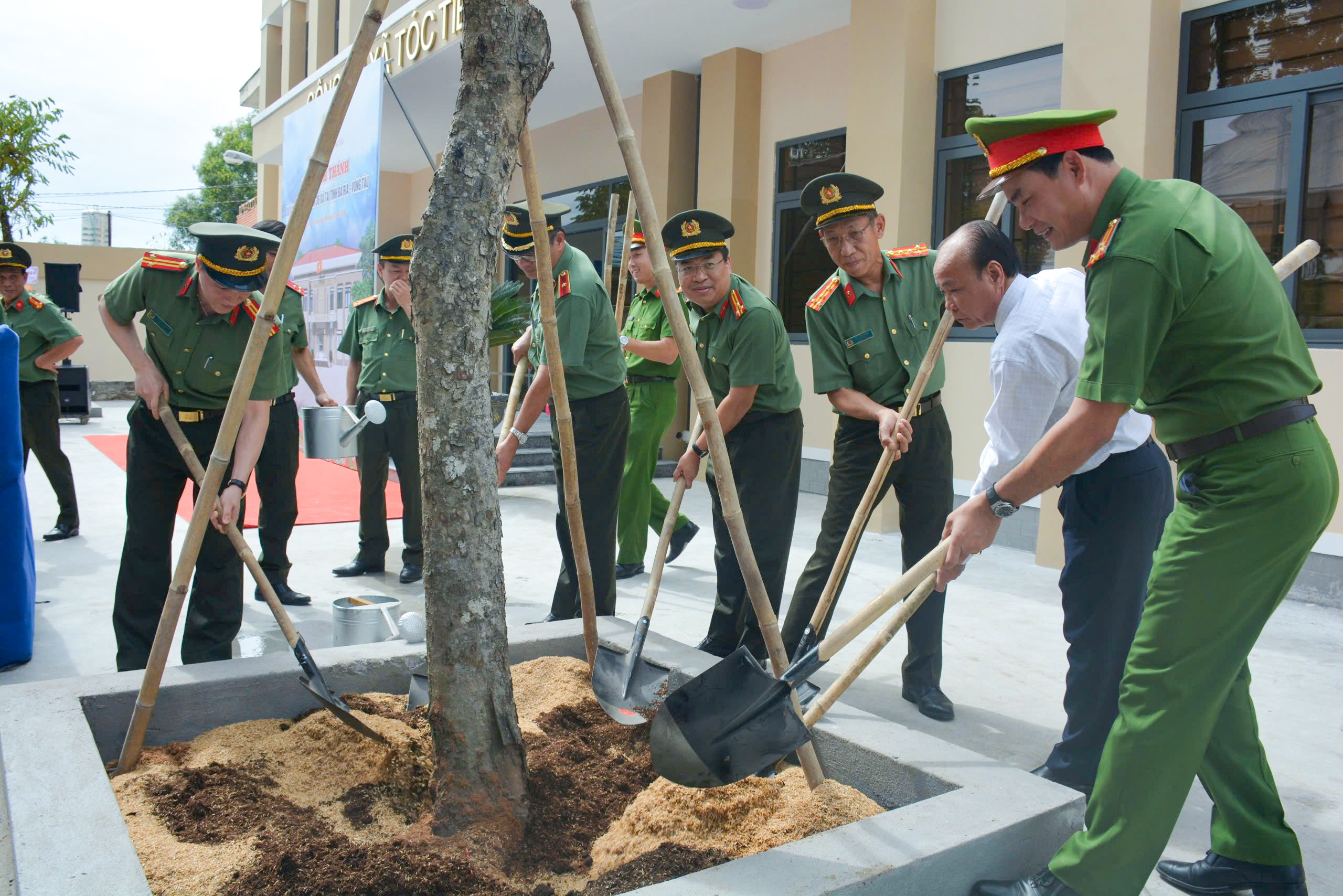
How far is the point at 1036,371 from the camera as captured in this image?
8.49ft

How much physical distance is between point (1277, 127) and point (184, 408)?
5678 millimetres

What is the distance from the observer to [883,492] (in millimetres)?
3521

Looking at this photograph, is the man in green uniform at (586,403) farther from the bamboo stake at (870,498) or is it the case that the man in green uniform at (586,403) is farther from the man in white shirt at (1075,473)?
the man in white shirt at (1075,473)

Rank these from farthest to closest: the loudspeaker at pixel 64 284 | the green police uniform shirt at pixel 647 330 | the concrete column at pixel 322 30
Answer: the concrete column at pixel 322 30 → the loudspeaker at pixel 64 284 → the green police uniform shirt at pixel 647 330

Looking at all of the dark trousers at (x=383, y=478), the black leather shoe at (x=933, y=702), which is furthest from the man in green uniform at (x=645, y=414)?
the black leather shoe at (x=933, y=702)

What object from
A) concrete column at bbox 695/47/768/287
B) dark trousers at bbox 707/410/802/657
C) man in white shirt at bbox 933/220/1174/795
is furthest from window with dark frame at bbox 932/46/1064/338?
man in white shirt at bbox 933/220/1174/795

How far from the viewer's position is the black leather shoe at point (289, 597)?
485 centimetres

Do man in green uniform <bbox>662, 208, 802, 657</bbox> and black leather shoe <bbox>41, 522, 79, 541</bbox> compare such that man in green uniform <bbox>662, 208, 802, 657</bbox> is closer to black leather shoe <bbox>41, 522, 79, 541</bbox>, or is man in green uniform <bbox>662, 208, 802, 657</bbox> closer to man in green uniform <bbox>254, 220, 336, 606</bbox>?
man in green uniform <bbox>254, 220, 336, 606</bbox>

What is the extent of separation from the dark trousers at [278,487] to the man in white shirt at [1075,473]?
3463mm

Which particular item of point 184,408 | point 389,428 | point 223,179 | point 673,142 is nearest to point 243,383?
point 184,408

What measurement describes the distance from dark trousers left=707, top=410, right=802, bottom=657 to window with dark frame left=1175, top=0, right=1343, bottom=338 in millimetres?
3143

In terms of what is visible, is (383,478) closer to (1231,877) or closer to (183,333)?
(183,333)

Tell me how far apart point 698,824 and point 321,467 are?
29.5ft

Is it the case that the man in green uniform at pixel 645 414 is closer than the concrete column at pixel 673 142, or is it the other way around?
the man in green uniform at pixel 645 414
